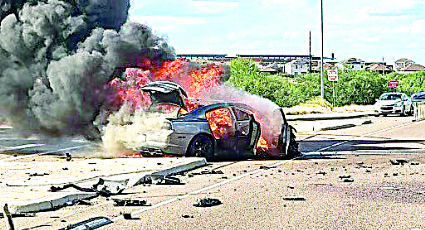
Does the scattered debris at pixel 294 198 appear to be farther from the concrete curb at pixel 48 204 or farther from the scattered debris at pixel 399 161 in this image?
the scattered debris at pixel 399 161

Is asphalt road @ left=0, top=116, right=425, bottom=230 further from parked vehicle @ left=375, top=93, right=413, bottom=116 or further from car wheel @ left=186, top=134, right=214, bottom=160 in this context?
parked vehicle @ left=375, top=93, right=413, bottom=116

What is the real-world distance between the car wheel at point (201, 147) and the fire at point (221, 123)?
28 cm

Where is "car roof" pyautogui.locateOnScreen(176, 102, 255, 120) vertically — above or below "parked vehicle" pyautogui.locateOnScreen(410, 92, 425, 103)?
above

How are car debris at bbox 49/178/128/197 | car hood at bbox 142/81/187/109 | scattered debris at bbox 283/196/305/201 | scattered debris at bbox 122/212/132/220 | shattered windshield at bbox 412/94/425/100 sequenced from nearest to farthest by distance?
scattered debris at bbox 122/212/132/220 → scattered debris at bbox 283/196/305/201 → car debris at bbox 49/178/128/197 → car hood at bbox 142/81/187/109 → shattered windshield at bbox 412/94/425/100

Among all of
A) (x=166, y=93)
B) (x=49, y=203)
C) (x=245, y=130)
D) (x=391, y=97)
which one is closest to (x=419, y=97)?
(x=391, y=97)

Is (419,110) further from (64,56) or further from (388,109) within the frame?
(64,56)

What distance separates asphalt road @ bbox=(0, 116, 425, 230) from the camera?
395 inches

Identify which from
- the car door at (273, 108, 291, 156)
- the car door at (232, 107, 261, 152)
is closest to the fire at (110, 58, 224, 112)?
the car door at (232, 107, 261, 152)

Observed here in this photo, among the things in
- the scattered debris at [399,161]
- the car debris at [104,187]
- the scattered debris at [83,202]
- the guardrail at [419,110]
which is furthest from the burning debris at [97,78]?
the guardrail at [419,110]

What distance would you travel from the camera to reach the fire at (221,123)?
60.8ft

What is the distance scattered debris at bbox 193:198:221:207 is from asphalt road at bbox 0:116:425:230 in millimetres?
108

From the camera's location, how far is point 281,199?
12039mm

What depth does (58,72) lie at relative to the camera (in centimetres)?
2025

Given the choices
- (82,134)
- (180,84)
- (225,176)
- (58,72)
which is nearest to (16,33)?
(58,72)
